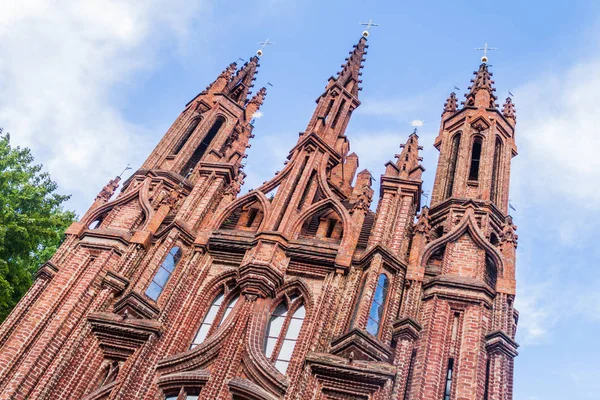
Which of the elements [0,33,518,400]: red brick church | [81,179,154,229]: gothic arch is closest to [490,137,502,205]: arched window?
[0,33,518,400]: red brick church

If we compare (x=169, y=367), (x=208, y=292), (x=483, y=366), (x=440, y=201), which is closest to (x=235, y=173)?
(x=208, y=292)

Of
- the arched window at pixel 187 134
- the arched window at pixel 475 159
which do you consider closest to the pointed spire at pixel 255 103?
the arched window at pixel 187 134

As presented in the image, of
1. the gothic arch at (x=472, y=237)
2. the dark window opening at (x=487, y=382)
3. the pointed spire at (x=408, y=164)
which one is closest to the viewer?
the dark window opening at (x=487, y=382)

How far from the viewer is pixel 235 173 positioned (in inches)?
786

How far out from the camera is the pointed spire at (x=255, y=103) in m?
26.1

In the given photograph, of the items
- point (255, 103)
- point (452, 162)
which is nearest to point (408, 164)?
point (452, 162)

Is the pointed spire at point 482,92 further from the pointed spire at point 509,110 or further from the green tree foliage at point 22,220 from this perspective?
the green tree foliage at point 22,220

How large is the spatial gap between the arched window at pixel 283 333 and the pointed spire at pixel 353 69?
10.7 metres

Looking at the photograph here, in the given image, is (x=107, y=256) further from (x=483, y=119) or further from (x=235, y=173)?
(x=483, y=119)

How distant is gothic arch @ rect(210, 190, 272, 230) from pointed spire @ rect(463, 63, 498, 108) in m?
8.75

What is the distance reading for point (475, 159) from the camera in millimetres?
20672

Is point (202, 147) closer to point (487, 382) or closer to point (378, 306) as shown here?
point (378, 306)

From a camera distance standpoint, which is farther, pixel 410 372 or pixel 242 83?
pixel 242 83

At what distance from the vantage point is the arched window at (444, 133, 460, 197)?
19.4 meters
